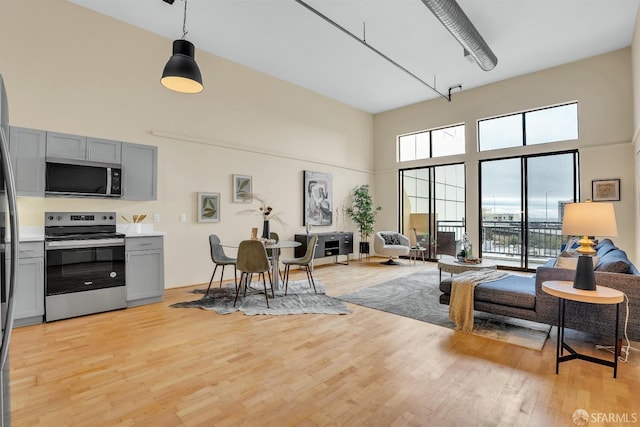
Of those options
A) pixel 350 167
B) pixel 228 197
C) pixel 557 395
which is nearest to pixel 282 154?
pixel 228 197

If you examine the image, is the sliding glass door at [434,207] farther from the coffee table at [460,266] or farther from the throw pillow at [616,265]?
the throw pillow at [616,265]

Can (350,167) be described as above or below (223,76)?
below

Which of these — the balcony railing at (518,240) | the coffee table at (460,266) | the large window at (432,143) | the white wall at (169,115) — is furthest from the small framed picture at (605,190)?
the white wall at (169,115)

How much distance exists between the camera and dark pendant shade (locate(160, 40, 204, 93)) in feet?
11.1

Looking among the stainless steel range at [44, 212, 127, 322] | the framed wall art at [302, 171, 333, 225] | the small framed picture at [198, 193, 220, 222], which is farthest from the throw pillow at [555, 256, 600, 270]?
the stainless steel range at [44, 212, 127, 322]

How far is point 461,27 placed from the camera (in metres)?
4.17

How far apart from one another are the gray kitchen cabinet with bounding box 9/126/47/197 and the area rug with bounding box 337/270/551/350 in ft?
13.4

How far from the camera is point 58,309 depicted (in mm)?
3641

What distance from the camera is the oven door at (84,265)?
3.62m

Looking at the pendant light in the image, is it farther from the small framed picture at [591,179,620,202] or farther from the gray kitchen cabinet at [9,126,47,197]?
the small framed picture at [591,179,620,202]

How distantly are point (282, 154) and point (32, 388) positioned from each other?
17.7ft

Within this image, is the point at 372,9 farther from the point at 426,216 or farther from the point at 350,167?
the point at 426,216

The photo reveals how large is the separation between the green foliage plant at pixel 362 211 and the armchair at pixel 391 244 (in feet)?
1.64

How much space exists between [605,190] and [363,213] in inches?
187
